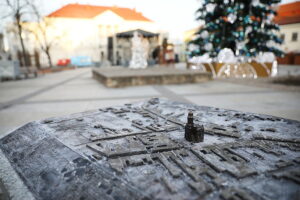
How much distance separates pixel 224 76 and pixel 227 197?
395 inches

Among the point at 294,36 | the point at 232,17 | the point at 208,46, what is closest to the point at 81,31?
the point at 208,46

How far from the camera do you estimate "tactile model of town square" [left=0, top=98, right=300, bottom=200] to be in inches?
57.3

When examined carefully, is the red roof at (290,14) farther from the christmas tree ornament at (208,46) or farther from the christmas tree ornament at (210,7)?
the christmas tree ornament at (210,7)

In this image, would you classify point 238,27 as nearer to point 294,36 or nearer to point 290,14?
point 294,36

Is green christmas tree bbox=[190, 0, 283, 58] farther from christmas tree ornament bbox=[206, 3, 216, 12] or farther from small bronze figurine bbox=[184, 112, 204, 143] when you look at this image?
small bronze figurine bbox=[184, 112, 204, 143]

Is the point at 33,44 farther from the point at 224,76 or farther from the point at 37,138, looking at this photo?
the point at 37,138

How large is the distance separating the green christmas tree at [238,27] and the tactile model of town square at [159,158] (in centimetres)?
852

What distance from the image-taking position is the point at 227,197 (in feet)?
4.30

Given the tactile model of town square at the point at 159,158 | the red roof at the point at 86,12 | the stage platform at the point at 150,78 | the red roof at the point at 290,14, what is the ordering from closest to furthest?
the tactile model of town square at the point at 159,158 < the stage platform at the point at 150,78 < the red roof at the point at 290,14 < the red roof at the point at 86,12

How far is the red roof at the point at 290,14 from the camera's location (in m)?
23.4

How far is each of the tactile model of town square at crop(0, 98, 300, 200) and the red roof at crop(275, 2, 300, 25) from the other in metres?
26.5

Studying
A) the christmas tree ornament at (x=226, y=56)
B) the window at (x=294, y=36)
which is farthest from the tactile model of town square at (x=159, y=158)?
the window at (x=294, y=36)

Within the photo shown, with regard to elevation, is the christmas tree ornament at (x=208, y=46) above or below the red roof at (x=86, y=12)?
below

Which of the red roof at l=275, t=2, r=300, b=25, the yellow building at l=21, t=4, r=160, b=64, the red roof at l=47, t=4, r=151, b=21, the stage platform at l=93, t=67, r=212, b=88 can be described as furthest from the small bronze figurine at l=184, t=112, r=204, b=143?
the red roof at l=47, t=4, r=151, b=21
